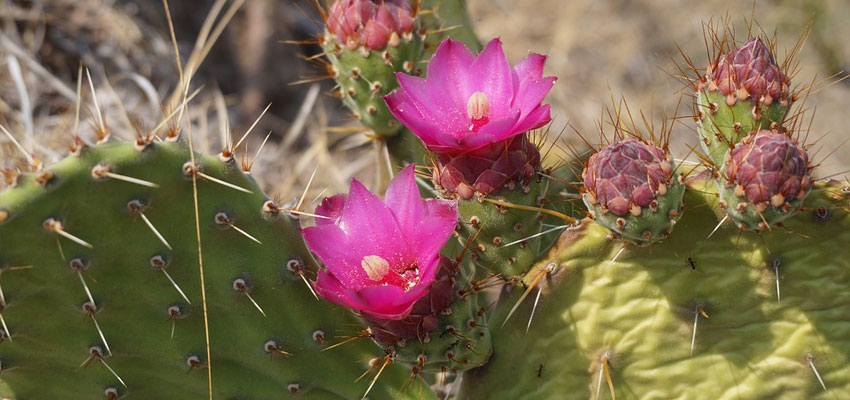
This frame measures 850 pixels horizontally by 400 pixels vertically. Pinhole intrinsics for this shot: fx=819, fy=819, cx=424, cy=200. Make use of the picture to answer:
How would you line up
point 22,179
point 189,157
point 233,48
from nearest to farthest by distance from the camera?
1. point 22,179
2. point 189,157
3. point 233,48

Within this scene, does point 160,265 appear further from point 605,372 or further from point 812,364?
point 812,364

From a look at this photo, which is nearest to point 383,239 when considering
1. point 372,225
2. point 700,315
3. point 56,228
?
point 372,225

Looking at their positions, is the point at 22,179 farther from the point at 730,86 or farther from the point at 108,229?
the point at 730,86

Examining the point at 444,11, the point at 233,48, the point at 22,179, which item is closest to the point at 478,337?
the point at 22,179

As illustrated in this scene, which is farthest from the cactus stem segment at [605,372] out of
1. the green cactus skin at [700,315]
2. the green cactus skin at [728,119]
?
the green cactus skin at [728,119]

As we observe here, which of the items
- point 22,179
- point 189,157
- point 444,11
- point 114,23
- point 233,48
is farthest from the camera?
point 233,48

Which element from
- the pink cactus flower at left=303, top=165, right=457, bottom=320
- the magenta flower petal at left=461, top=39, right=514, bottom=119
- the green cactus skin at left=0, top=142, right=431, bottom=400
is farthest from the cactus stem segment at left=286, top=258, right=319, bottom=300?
the magenta flower petal at left=461, top=39, right=514, bottom=119

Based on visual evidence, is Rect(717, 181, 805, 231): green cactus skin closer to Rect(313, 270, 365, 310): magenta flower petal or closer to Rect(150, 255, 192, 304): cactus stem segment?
Rect(313, 270, 365, 310): magenta flower petal
